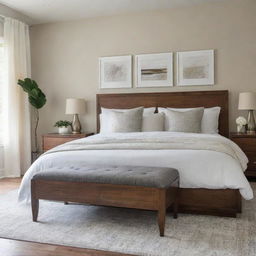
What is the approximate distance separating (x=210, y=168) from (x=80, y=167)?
1.26 m

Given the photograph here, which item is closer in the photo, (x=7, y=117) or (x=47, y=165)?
(x=47, y=165)

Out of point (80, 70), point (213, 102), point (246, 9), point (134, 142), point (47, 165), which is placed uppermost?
point (246, 9)

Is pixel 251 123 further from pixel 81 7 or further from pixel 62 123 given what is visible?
pixel 81 7

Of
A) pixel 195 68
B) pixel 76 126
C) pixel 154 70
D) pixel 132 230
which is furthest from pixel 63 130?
pixel 132 230

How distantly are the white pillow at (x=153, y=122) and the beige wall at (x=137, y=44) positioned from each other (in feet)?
2.30

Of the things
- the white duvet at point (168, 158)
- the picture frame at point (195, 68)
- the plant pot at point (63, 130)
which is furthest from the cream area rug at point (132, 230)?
the picture frame at point (195, 68)

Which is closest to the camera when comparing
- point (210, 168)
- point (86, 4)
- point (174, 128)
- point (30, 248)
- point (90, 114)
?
point (30, 248)

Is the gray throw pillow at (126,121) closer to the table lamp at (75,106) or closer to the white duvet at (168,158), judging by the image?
the table lamp at (75,106)

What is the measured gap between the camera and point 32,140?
6.12 meters

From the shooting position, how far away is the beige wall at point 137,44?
16.4ft

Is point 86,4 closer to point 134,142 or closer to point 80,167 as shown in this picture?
point 134,142

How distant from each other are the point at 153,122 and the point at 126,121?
0.42m

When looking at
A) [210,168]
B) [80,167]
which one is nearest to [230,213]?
[210,168]

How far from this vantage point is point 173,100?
17.3ft
